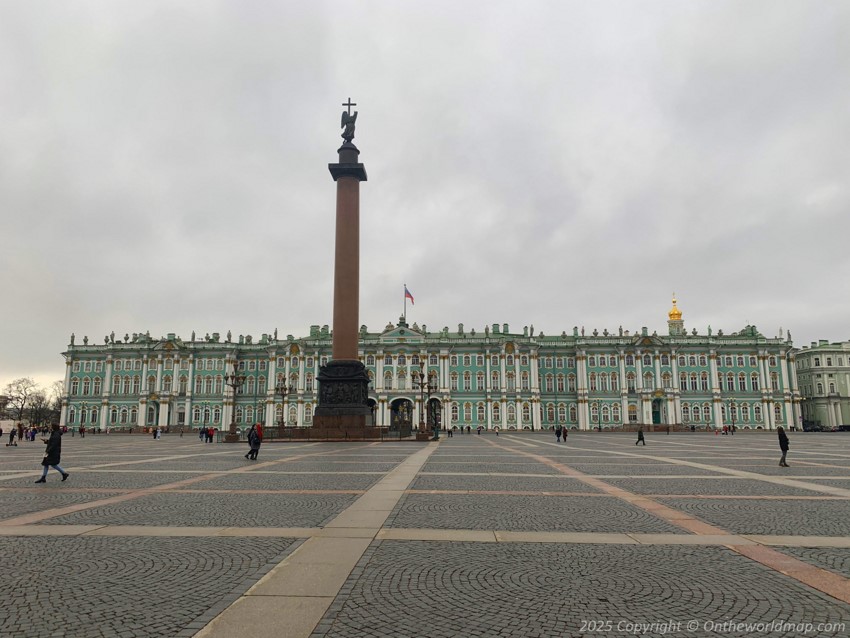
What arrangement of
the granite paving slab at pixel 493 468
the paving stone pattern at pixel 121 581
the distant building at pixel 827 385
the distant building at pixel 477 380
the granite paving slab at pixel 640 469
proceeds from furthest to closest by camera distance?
1. the distant building at pixel 827 385
2. the distant building at pixel 477 380
3. the granite paving slab at pixel 493 468
4. the granite paving slab at pixel 640 469
5. the paving stone pattern at pixel 121 581

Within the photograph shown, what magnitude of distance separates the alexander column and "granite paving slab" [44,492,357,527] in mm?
28544

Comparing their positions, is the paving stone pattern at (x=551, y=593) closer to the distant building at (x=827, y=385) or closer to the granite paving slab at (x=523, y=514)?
the granite paving slab at (x=523, y=514)

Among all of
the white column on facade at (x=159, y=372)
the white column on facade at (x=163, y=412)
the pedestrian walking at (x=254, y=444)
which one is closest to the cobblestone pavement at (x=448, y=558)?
the pedestrian walking at (x=254, y=444)

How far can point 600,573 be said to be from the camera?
622cm

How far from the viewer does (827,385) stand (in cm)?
9994

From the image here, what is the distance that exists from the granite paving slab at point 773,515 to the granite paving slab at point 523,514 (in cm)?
107

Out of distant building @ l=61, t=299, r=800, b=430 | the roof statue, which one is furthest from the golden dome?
the roof statue

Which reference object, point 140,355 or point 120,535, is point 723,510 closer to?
point 120,535

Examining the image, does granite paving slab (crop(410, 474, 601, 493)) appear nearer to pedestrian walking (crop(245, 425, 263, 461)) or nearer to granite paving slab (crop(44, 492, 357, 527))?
granite paving slab (crop(44, 492, 357, 527))

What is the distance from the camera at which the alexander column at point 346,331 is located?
40.9 m

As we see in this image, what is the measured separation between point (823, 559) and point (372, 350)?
81392 millimetres

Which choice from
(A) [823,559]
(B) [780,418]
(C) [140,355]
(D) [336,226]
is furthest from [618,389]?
(A) [823,559]

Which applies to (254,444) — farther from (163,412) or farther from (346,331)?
(163,412)

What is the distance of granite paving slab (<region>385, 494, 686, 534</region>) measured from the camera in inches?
344
